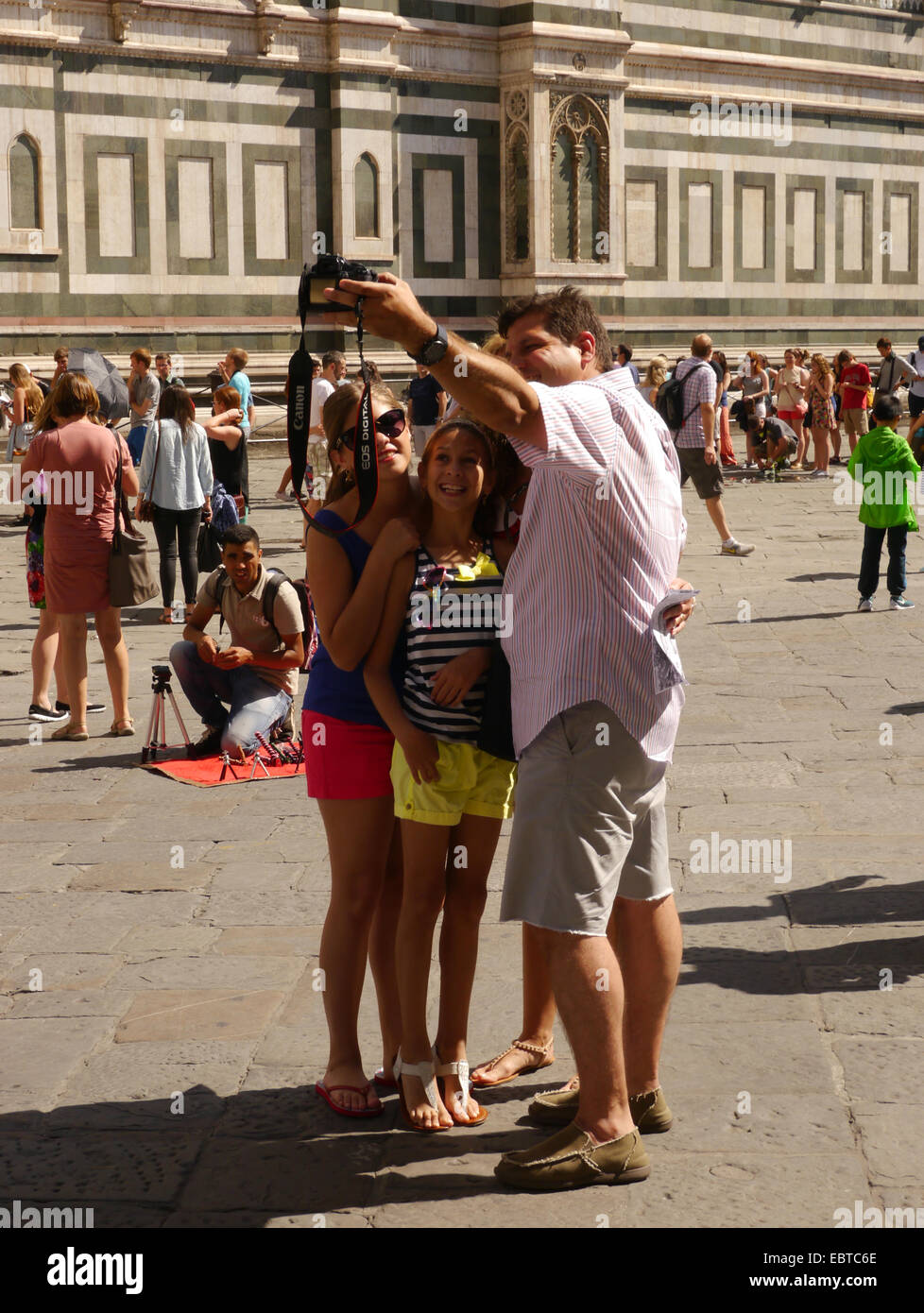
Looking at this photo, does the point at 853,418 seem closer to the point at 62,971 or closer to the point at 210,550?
the point at 210,550

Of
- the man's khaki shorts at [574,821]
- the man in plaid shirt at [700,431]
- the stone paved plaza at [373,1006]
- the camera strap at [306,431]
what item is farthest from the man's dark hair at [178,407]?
the man's khaki shorts at [574,821]

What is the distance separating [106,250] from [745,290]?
12.5 metres

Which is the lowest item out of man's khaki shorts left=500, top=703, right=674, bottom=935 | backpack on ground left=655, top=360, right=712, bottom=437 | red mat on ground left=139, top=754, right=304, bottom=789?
red mat on ground left=139, top=754, right=304, bottom=789

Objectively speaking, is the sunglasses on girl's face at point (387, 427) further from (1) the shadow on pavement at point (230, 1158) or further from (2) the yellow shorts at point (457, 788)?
(1) the shadow on pavement at point (230, 1158)

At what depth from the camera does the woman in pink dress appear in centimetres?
788

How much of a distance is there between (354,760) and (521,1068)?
85cm

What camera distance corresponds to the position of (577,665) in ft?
→ 11.2

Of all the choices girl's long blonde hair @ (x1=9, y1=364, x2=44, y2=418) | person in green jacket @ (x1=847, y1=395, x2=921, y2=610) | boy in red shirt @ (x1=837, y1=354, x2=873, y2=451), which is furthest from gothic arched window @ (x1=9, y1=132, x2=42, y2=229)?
person in green jacket @ (x1=847, y1=395, x2=921, y2=610)

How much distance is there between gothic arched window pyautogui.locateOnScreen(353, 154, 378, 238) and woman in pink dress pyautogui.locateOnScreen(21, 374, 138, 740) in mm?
18757

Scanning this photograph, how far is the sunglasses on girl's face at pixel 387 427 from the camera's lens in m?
3.77

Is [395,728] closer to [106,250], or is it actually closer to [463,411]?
[463,411]

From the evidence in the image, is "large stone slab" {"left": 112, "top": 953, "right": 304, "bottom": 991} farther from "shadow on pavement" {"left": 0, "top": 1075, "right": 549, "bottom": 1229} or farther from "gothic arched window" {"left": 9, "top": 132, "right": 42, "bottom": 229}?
"gothic arched window" {"left": 9, "top": 132, "right": 42, "bottom": 229}

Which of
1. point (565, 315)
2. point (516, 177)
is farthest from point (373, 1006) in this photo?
point (516, 177)

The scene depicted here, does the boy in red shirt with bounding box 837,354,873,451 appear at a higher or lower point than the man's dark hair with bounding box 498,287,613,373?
higher
